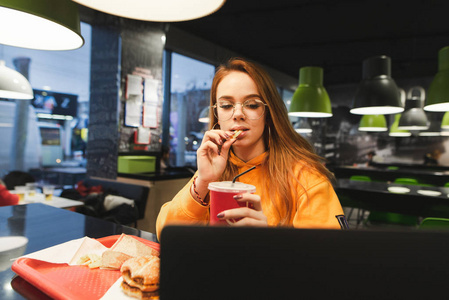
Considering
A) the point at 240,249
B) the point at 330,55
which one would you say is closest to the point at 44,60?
the point at 240,249

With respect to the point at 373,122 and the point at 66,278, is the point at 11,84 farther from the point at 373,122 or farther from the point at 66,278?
the point at 373,122

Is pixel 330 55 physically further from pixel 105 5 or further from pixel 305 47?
pixel 105 5

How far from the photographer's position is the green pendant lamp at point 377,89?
13.2 feet

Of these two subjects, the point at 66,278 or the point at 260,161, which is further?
the point at 260,161

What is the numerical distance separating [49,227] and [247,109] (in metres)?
1.32

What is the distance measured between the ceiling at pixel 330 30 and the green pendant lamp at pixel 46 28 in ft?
13.7

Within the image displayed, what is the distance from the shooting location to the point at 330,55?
7895mm

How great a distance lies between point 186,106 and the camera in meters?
7.27

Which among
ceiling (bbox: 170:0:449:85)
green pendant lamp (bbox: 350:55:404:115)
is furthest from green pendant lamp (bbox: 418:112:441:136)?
green pendant lamp (bbox: 350:55:404:115)

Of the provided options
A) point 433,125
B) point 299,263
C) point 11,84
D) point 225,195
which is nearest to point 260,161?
point 225,195

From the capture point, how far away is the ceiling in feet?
16.9

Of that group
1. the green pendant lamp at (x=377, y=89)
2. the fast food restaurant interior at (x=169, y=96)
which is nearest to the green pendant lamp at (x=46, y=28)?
the fast food restaurant interior at (x=169, y=96)

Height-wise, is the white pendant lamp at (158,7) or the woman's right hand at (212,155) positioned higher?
the white pendant lamp at (158,7)

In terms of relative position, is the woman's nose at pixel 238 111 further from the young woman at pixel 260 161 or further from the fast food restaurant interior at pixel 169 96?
the fast food restaurant interior at pixel 169 96
